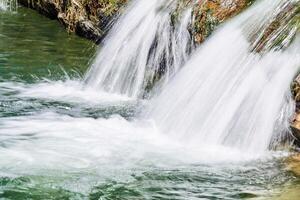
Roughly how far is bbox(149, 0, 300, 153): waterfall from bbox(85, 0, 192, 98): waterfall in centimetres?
67

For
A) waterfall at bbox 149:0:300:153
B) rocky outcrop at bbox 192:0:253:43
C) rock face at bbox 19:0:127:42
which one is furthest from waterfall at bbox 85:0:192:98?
rock face at bbox 19:0:127:42

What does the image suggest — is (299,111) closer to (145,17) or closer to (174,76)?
(174,76)

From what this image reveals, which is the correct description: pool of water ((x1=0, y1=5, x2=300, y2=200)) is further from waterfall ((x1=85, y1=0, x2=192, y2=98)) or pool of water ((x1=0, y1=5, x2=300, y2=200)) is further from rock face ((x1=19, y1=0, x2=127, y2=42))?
rock face ((x1=19, y1=0, x2=127, y2=42))

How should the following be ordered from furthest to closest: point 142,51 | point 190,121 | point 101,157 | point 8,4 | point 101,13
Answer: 1. point 8,4
2. point 101,13
3. point 142,51
4. point 190,121
5. point 101,157

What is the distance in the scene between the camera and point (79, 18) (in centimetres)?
1255

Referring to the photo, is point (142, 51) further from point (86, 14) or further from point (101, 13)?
point (86, 14)

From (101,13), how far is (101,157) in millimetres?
5871

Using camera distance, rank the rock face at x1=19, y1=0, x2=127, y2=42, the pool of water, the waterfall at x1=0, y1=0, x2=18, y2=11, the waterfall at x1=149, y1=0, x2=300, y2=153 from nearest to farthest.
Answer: the pool of water, the waterfall at x1=149, y1=0, x2=300, y2=153, the rock face at x1=19, y1=0, x2=127, y2=42, the waterfall at x1=0, y1=0, x2=18, y2=11

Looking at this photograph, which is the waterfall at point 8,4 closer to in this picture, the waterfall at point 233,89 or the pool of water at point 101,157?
the pool of water at point 101,157

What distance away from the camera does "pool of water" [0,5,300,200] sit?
17.6 feet

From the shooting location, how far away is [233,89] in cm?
714

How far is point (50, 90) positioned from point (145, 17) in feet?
6.57

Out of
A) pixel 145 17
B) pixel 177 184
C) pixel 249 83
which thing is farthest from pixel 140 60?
pixel 177 184

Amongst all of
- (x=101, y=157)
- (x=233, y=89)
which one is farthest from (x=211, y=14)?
(x=101, y=157)
